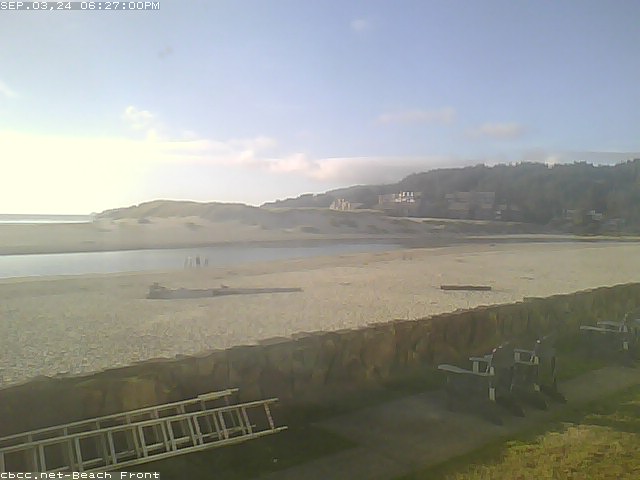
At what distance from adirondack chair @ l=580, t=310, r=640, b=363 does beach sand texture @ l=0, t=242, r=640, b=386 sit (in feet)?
10.9

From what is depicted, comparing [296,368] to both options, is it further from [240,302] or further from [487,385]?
[240,302]

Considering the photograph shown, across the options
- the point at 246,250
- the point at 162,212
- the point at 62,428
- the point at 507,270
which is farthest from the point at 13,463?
the point at 246,250

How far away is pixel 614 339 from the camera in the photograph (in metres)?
6.34

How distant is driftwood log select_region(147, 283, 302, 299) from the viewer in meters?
13.5

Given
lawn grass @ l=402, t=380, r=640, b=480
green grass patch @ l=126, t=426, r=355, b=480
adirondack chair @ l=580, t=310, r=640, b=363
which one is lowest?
lawn grass @ l=402, t=380, r=640, b=480

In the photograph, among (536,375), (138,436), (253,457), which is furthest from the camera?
(536,375)

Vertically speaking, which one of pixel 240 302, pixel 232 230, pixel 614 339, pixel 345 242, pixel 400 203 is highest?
pixel 400 203

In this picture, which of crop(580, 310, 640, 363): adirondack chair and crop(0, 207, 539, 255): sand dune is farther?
crop(0, 207, 539, 255): sand dune

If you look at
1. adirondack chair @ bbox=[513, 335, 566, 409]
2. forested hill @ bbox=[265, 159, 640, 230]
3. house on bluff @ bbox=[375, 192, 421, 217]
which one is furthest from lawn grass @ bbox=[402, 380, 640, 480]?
house on bluff @ bbox=[375, 192, 421, 217]

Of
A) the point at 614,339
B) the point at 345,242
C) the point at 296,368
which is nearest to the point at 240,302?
the point at 614,339

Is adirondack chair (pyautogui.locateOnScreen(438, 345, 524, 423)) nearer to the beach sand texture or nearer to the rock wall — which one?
the rock wall

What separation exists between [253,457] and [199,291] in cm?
1098

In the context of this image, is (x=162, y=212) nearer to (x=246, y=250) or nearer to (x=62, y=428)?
(x=246, y=250)

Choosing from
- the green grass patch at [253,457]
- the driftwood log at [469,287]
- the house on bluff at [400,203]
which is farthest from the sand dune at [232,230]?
the green grass patch at [253,457]
